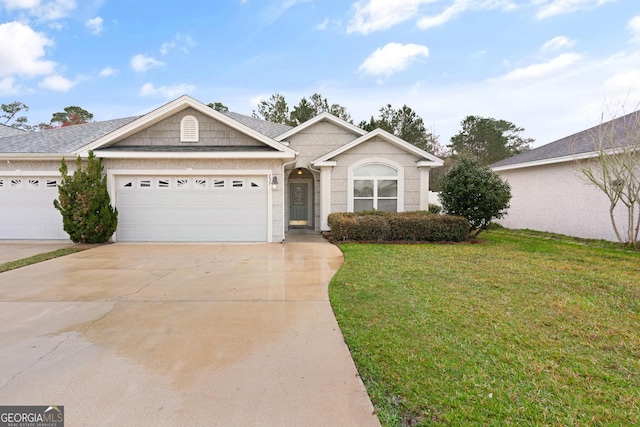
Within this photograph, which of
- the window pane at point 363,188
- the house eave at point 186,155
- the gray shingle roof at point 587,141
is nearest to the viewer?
the house eave at point 186,155

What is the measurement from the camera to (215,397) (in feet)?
8.16

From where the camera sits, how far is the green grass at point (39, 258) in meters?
6.94

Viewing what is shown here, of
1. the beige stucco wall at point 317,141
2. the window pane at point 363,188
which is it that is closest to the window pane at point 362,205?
the window pane at point 363,188

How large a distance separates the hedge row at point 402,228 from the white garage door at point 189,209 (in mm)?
2898

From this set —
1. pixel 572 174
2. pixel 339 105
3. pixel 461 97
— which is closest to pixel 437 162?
pixel 572 174

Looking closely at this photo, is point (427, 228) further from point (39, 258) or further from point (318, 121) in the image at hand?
point (39, 258)

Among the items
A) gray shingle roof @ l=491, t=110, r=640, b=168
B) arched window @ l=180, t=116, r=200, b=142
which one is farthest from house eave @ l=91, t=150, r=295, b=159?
gray shingle roof @ l=491, t=110, r=640, b=168

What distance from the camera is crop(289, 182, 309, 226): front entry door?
15.5m

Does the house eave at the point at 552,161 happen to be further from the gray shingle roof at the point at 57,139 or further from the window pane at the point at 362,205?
the gray shingle roof at the point at 57,139

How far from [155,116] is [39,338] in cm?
849

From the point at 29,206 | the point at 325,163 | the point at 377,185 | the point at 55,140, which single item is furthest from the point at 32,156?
the point at 377,185

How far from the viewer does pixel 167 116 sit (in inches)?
418

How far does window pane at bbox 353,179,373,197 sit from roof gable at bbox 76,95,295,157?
349 centimetres

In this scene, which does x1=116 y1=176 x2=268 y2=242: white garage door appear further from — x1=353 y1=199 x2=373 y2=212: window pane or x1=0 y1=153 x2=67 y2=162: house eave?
x1=353 y1=199 x2=373 y2=212: window pane
